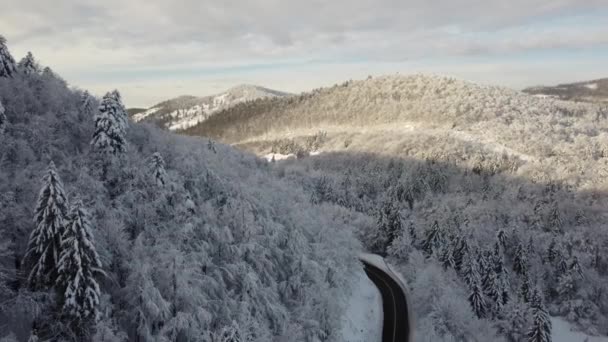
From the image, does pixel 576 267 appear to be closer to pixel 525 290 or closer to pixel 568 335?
pixel 568 335

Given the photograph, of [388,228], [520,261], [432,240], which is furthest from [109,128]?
[520,261]

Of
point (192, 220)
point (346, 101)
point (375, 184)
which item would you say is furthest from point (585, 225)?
point (346, 101)

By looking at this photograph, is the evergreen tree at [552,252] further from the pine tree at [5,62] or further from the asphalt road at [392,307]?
the pine tree at [5,62]

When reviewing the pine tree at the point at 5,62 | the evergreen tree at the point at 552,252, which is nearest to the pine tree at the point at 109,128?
the pine tree at the point at 5,62

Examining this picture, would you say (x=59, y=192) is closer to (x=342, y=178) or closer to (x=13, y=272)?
(x=13, y=272)

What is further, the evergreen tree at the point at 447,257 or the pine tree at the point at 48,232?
the evergreen tree at the point at 447,257

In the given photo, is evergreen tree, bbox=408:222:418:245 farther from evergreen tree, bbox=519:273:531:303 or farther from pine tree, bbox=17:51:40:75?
pine tree, bbox=17:51:40:75
